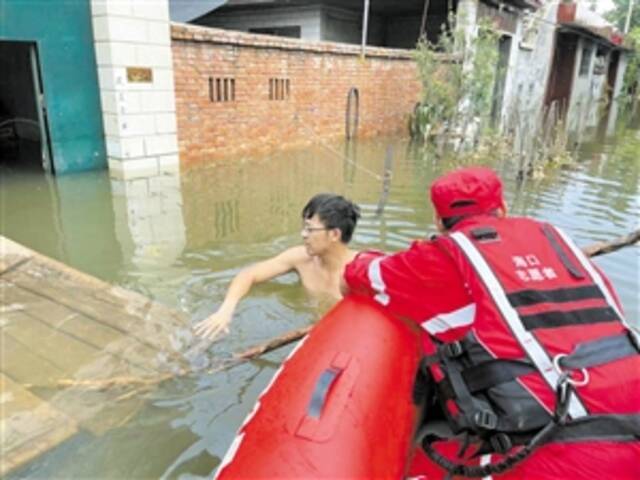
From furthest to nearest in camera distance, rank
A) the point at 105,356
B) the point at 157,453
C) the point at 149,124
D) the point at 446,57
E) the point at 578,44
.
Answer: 1. the point at 578,44
2. the point at 446,57
3. the point at 149,124
4. the point at 105,356
5. the point at 157,453

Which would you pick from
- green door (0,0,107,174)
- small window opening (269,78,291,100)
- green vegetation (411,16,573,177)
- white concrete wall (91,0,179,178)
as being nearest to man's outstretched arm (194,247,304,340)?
white concrete wall (91,0,179,178)

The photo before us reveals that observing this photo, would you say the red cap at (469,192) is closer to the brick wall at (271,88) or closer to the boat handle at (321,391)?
the boat handle at (321,391)

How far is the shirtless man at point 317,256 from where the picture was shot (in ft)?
9.60

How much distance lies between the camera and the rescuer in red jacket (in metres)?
1.37

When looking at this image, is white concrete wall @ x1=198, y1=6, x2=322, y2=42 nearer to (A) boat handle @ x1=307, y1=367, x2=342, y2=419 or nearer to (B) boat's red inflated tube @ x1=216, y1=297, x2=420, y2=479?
(B) boat's red inflated tube @ x1=216, y1=297, x2=420, y2=479

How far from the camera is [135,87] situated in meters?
7.23

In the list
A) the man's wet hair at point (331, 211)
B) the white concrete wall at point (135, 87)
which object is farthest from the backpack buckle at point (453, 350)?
the white concrete wall at point (135, 87)

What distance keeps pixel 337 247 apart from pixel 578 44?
21180 mm

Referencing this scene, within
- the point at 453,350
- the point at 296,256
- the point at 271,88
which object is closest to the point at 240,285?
the point at 296,256

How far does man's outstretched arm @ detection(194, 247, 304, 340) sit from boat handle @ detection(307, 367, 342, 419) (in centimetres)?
94

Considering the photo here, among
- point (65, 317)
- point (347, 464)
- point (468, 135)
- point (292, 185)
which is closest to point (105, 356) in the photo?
point (65, 317)

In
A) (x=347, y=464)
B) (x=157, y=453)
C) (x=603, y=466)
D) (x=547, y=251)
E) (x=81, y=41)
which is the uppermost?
(x=81, y=41)

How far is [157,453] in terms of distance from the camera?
2.40 meters

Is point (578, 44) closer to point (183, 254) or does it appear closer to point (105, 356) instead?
point (183, 254)
